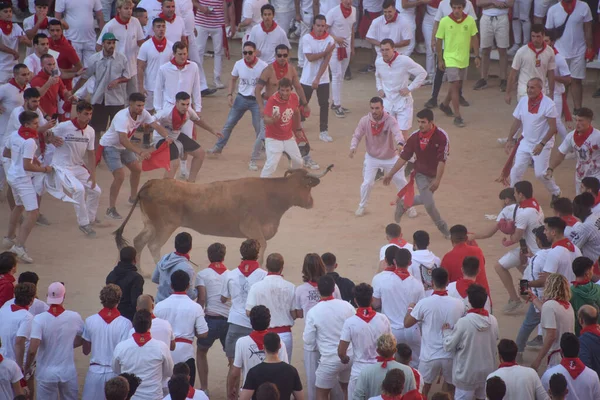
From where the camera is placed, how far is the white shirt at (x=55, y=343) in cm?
848

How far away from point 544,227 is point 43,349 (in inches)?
201

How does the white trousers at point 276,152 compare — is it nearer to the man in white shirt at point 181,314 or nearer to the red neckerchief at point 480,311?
the man in white shirt at point 181,314

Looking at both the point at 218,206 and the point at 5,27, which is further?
the point at 5,27

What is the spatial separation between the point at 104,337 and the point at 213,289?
1.31 metres

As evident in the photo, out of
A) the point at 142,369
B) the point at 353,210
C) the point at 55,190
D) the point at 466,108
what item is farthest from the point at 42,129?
the point at 466,108

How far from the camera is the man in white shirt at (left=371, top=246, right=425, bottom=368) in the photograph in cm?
923

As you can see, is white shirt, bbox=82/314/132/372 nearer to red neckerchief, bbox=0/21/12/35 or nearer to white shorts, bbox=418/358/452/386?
white shorts, bbox=418/358/452/386

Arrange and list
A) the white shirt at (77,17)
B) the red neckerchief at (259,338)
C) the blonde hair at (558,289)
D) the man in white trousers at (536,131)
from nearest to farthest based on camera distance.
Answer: the red neckerchief at (259,338) < the blonde hair at (558,289) < the man in white trousers at (536,131) < the white shirt at (77,17)

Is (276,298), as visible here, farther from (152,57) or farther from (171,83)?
(152,57)

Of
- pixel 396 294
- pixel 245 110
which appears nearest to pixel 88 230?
pixel 245 110

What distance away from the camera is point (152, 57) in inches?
648

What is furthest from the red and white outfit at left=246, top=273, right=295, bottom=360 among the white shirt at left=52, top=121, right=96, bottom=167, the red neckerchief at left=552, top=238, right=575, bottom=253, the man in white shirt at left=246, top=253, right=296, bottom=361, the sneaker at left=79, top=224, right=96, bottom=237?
the sneaker at left=79, top=224, right=96, bottom=237

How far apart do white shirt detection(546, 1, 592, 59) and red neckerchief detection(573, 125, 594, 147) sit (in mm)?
5057

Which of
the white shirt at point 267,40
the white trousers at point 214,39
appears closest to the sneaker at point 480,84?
the white shirt at point 267,40
